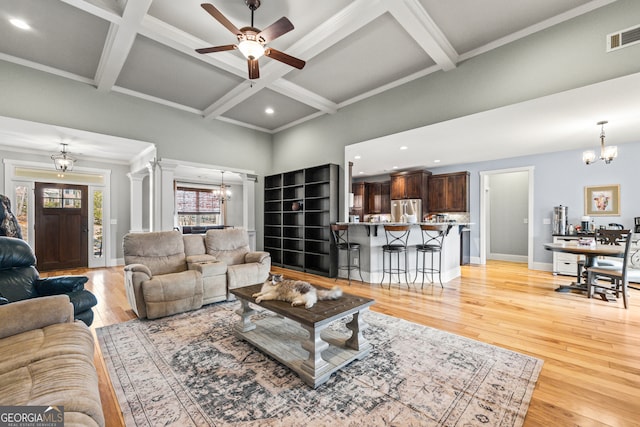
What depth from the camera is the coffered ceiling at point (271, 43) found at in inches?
109

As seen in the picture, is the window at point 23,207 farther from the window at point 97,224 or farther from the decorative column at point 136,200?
the decorative column at point 136,200

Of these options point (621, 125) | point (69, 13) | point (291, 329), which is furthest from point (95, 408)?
point (621, 125)

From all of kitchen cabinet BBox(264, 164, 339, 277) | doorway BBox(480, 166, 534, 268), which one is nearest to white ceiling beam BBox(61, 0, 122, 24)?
kitchen cabinet BBox(264, 164, 339, 277)

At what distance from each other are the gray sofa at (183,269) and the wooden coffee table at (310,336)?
1.03 metres

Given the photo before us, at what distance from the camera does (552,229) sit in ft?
19.4

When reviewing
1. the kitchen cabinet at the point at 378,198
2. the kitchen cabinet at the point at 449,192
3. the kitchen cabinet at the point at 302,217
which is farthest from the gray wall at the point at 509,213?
the kitchen cabinet at the point at 302,217

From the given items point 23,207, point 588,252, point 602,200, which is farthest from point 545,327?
point 23,207

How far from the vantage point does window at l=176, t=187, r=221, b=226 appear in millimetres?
10164

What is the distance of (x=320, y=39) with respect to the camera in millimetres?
3154

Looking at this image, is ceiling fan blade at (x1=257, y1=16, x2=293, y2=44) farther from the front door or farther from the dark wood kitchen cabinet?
the front door

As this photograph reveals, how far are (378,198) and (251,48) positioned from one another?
698 cm

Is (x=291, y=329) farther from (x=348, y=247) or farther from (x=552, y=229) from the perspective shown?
(x=552, y=229)

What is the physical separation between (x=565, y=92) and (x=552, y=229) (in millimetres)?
4200

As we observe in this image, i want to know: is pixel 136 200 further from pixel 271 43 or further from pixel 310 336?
pixel 310 336
